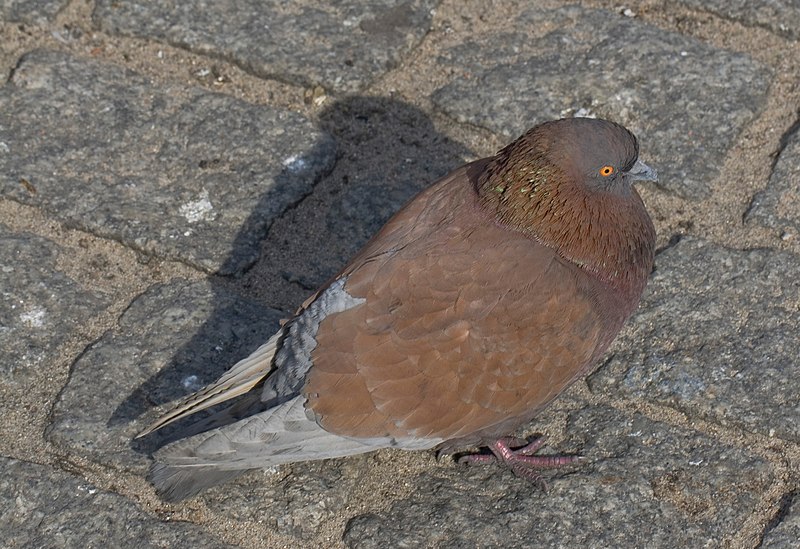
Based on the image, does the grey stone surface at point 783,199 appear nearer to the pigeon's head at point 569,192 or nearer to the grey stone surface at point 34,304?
the pigeon's head at point 569,192

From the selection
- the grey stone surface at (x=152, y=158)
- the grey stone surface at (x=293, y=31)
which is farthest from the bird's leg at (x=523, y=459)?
the grey stone surface at (x=293, y=31)

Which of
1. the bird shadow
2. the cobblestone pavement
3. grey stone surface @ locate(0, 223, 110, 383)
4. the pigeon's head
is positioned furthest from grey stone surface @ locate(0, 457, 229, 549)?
the pigeon's head

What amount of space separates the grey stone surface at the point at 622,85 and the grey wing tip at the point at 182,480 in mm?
2053

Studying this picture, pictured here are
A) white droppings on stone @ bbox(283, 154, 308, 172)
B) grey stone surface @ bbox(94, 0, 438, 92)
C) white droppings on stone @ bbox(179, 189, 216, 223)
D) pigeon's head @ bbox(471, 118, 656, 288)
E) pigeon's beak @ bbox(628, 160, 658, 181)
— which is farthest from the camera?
grey stone surface @ bbox(94, 0, 438, 92)

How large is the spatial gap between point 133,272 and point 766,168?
259 centimetres

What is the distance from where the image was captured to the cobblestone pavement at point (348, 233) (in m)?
3.79

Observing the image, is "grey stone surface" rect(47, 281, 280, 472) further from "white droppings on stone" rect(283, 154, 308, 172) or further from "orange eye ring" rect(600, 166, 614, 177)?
"orange eye ring" rect(600, 166, 614, 177)

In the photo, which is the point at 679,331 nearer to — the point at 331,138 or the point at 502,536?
the point at 502,536

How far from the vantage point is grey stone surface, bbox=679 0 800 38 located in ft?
17.2

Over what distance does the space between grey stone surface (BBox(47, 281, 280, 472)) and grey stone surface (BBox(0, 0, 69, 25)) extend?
1688 mm

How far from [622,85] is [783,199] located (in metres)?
0.91

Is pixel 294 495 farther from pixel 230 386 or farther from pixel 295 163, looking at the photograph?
pixel 295 163

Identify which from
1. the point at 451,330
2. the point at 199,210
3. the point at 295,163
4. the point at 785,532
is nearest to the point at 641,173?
the point at 451,330

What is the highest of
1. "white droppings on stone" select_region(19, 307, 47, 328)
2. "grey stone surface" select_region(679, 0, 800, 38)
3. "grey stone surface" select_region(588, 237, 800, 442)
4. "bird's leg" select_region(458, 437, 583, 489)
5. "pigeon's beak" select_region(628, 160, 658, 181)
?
"grey stone surface" select_region(679, 0, 800, 38)
